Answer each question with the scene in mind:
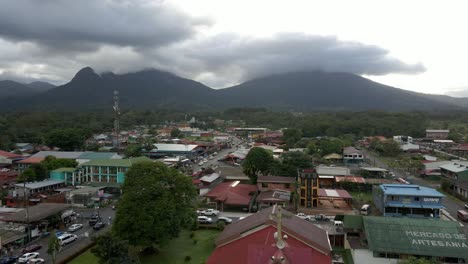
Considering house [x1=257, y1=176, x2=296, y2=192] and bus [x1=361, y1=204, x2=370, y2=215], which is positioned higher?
house [x1=257, y1=176, x2=296, y2=192]

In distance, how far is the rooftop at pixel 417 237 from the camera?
14.6 meters

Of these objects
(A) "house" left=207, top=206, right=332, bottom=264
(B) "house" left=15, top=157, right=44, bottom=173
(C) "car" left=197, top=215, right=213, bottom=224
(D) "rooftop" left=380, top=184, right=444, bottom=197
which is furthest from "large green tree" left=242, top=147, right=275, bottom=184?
(B) "house" left=15, top=157, right=44, bottom=173

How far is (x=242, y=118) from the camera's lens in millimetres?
122562

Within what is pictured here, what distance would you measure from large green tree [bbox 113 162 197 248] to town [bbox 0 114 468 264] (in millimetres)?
192

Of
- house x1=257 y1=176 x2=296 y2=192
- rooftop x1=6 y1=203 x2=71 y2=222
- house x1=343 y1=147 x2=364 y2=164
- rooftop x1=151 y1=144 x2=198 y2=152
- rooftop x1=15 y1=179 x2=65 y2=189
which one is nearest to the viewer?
rooftop x1=6 y1=203 x2=71 y2=222

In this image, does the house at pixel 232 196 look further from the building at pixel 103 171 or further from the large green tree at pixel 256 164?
the building at pixel 103 171

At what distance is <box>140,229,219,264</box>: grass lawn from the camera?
1523 cm

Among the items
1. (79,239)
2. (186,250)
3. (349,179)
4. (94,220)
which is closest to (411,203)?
(349,179)

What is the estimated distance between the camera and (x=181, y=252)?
16141 mm

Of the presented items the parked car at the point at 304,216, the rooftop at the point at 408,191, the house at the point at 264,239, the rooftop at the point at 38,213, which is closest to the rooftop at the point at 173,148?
the rooftop at the point at 38,213

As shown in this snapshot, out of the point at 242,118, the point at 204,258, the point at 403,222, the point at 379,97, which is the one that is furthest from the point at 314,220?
the point at 379,97

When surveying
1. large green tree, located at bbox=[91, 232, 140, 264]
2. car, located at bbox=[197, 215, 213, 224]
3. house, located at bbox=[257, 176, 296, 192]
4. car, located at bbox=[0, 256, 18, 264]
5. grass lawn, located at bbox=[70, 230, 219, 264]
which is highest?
large green tree, located at bbox=[91, 232, 140, 264]

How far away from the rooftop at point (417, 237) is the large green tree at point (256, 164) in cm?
1417

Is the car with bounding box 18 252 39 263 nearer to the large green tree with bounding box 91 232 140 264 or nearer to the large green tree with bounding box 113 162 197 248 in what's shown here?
the large green tree with bounding box 113 162 197 248
